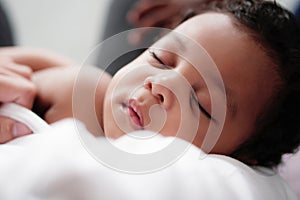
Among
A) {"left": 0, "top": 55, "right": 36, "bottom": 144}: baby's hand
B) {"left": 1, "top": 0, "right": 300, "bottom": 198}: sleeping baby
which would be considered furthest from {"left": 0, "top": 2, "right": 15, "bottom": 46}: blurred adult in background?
{"left": 1, "top": 0, "right": 300, "bottom": 198}: sleeping baby

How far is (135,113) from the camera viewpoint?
656mm

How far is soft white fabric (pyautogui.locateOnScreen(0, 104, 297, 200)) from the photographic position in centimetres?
48

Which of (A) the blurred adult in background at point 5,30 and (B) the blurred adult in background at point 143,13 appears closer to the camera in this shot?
(A) the blurred adult in background at point 5,30

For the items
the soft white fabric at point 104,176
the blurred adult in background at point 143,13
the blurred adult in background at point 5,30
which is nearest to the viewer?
the soft white fabric at point 104,176

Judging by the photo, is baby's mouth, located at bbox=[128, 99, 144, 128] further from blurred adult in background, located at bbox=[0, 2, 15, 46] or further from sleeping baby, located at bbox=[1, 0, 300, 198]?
blurred adult in background, located at bbox=[0, 2, 15, 46]

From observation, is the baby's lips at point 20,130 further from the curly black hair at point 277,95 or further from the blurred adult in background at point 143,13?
the blurred adult in background at point 143,13

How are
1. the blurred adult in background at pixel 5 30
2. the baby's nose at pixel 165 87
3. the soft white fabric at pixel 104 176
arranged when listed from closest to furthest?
the soft white fabric at pixel 104 176 → the baby's nose at pixel 165 87 → the blurred adult in background at pixel 5 30

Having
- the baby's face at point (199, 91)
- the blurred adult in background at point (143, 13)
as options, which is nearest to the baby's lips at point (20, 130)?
the baby's face at point (199, 91)

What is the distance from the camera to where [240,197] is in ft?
1.78

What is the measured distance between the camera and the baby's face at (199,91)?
648 millimetres

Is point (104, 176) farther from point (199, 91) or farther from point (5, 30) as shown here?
point (5, 30)

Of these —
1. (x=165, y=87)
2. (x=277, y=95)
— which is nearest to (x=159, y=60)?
(x=165, y=87)

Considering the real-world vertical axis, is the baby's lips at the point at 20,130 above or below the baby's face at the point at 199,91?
below

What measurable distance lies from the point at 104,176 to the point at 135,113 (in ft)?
0.56
